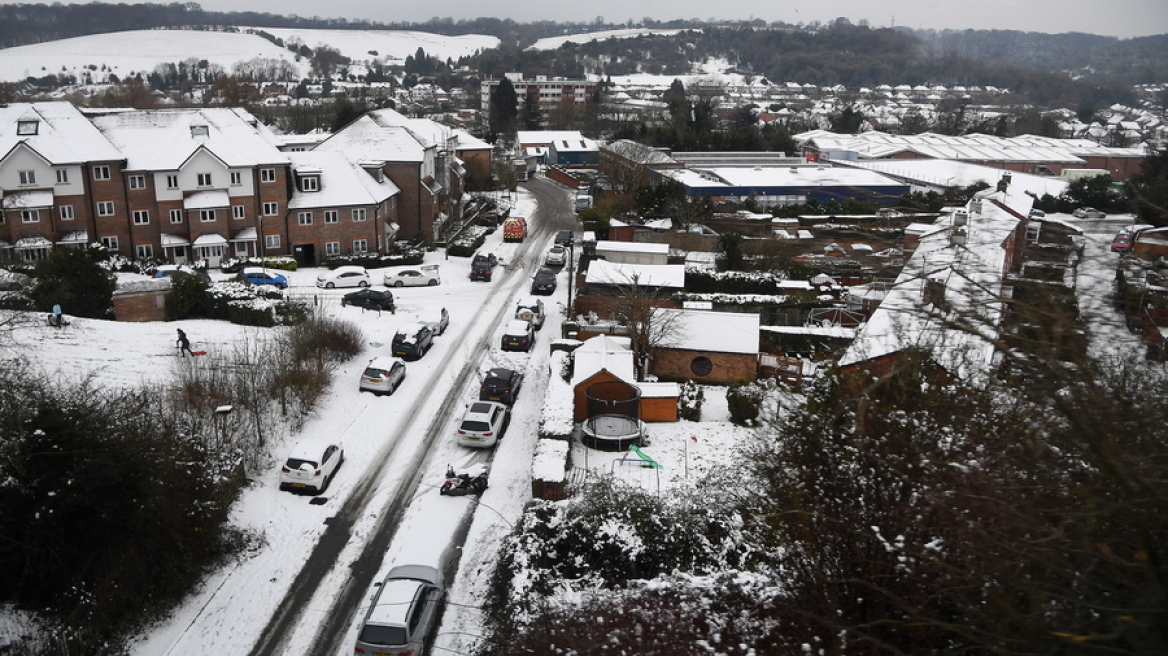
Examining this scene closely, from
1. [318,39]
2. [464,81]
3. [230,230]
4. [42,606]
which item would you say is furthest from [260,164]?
[318,39]

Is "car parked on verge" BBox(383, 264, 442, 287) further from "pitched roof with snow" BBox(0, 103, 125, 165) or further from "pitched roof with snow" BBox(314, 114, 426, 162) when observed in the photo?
"pitched roof with snow" BBox(0, 103, 125, 165)

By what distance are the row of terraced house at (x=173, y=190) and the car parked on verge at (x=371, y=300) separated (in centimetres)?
744

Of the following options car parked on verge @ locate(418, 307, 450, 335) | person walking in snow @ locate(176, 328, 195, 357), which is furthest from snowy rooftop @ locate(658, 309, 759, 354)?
person walking in snow @ locate(176, 328, 195, 357)

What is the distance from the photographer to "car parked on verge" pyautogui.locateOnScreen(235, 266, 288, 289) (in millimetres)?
27266

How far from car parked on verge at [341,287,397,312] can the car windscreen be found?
15708mm

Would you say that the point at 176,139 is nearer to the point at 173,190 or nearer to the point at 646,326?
the point at 173,190

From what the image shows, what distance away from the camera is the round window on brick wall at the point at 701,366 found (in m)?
21.0

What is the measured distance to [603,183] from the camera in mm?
47594

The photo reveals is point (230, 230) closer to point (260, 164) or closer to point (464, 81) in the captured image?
point (260, 164)

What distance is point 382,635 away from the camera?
34.3 feet

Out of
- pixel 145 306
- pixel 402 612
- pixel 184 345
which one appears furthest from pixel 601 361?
pixel 145 306

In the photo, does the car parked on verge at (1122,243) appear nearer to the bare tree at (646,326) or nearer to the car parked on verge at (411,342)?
the bare tree at (646,326)

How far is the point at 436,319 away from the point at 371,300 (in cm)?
293

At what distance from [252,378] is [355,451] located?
2.54 metres
